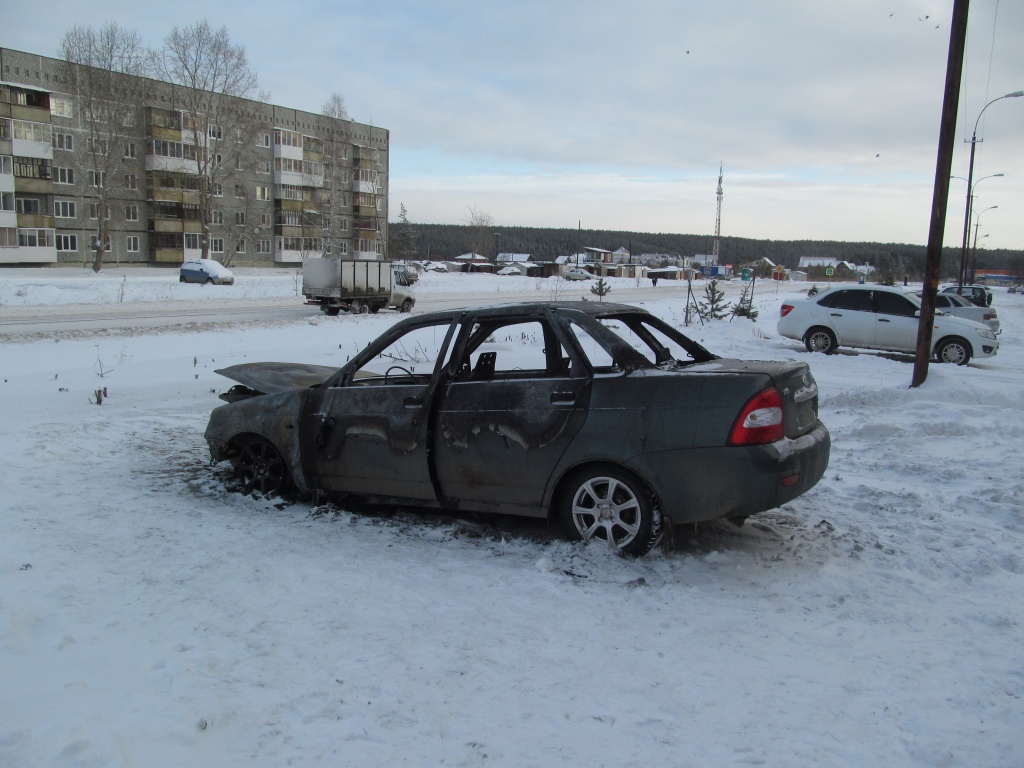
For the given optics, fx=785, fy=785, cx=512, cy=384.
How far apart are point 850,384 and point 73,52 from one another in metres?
61.0

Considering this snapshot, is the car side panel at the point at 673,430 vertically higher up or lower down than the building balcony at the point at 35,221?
lower down

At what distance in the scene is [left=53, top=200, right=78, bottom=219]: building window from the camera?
63.0 m

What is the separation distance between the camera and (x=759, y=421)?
14.8 feet

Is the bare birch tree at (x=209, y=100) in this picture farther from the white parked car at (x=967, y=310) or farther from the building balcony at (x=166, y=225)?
the white parked car at (x=967, y=310)

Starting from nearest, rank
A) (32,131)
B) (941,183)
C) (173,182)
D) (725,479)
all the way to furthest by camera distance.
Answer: (725,479) → (941,183) → (32,131) → (173,182)

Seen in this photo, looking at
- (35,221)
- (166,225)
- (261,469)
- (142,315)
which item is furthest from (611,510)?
(166,225)

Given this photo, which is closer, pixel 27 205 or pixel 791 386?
pixel 791 386

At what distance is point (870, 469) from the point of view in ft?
24.0

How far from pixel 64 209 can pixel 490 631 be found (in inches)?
2808

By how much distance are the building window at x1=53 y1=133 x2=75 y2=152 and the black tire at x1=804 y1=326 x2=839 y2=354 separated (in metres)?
64.7

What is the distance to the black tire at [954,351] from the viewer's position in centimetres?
1683

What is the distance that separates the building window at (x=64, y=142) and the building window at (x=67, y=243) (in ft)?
22.5

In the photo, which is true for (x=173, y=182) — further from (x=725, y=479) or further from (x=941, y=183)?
(x=725, y=479)

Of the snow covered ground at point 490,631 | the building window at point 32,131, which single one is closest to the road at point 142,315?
the snow covered ground at point 490,631
